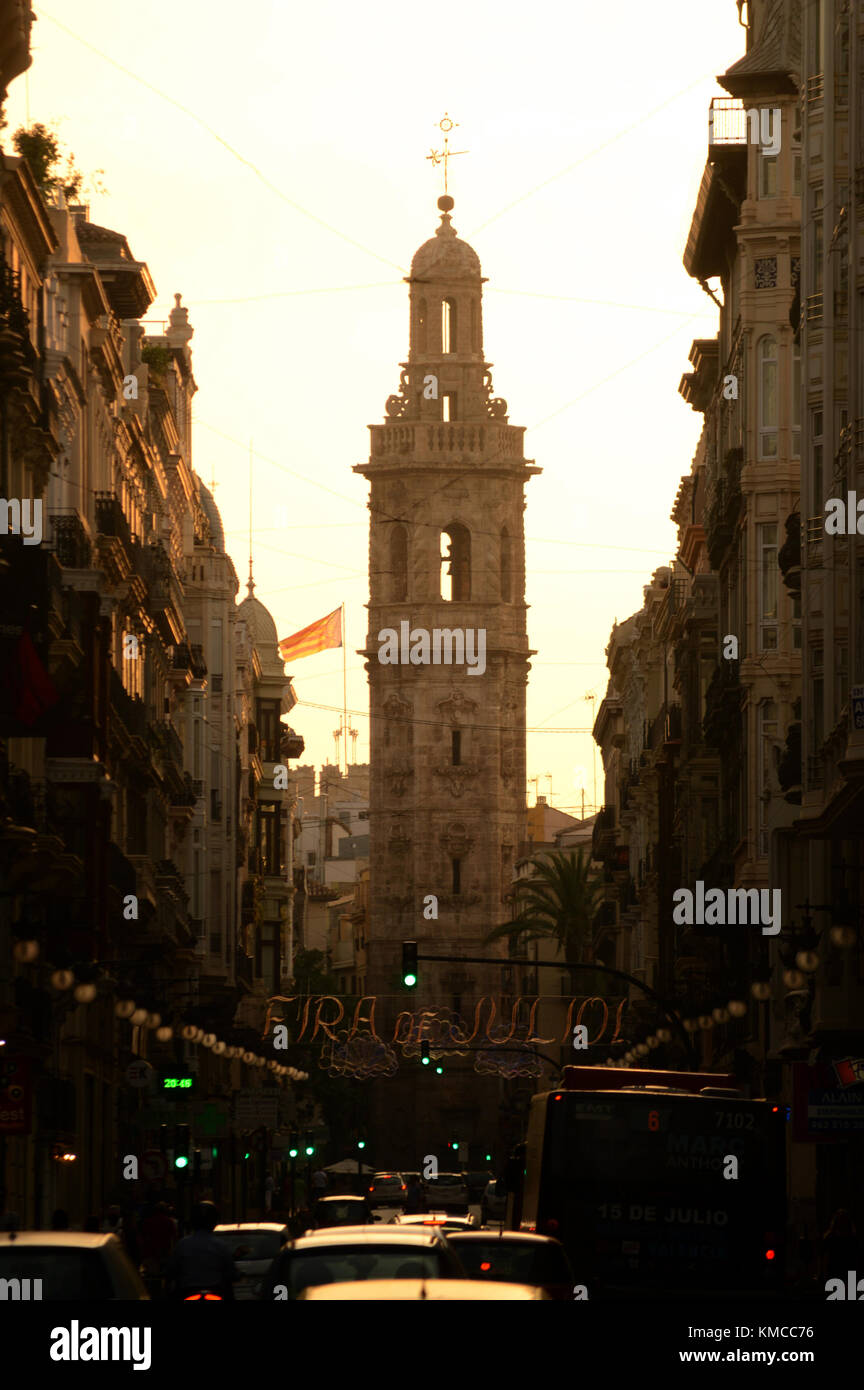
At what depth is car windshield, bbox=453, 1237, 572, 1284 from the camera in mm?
21156

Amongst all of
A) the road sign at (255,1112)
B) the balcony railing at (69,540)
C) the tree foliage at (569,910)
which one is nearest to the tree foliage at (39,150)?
the balcony railing at (69,540)

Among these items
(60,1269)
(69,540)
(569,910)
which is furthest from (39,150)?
(569,910)

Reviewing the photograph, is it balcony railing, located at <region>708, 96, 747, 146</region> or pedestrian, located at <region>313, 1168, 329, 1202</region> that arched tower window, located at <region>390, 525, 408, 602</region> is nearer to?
pedestrian, located at <region>313, 1168, 329, 1202</region>

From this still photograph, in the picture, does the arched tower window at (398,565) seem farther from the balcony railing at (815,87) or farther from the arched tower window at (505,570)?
the balcony railing at (815,87)

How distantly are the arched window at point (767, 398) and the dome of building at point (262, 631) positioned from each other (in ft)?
244

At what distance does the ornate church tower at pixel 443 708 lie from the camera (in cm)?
12162

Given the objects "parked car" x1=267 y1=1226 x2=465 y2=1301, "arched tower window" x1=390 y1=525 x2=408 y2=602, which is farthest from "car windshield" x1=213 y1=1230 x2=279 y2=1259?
"arched tower window" x1=390 y1=525 x2=408 y2=602

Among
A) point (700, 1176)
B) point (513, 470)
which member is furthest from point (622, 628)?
point (700, 1176)

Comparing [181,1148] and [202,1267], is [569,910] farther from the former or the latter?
[202,1267]

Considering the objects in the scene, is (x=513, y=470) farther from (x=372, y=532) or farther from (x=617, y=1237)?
(x=617, y=1237)

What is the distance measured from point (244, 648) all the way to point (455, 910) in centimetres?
2136

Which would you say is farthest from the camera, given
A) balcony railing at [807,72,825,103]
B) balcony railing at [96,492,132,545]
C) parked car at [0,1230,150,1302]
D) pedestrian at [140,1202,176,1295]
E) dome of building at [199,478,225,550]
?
dome of building at [199,478,225,550]

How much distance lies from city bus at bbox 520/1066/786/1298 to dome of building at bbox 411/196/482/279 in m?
99.4

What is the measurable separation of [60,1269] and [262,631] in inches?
4743
